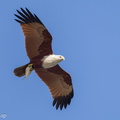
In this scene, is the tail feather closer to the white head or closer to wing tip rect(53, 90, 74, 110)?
the white head

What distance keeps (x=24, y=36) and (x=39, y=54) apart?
2.98 feet

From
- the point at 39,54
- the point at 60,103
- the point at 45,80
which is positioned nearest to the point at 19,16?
the point at 39,54

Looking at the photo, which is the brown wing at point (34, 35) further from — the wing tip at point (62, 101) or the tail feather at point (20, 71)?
the wing tip at point (62, 101)

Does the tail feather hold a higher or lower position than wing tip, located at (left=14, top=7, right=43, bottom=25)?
lower

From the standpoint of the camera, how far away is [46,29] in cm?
1568

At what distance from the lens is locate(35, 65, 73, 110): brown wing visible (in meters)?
16.6

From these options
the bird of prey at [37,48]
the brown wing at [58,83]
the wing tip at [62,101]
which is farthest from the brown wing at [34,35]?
the wing tip at [62,101]

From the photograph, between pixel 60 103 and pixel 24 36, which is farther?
pixel 60 103

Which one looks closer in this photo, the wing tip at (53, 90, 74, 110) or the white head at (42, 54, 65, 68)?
the white head at (42, 54, 65, 68)

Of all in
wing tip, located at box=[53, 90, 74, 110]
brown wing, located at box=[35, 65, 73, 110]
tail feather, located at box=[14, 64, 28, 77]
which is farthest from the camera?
wing tip, located at box=[53, 90, 74, 110]

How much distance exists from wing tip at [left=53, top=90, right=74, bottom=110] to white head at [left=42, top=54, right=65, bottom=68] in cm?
165

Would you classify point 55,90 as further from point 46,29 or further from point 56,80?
point 46,29

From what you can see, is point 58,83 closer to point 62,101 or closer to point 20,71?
point 62,101

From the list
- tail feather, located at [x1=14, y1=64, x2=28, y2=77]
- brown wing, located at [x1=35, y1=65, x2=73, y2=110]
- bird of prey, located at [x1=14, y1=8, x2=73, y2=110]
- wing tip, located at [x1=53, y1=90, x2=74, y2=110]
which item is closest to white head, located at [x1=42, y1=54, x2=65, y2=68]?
bird of prey, located at [x1=14, y1=8, x2=73, y2=110]
